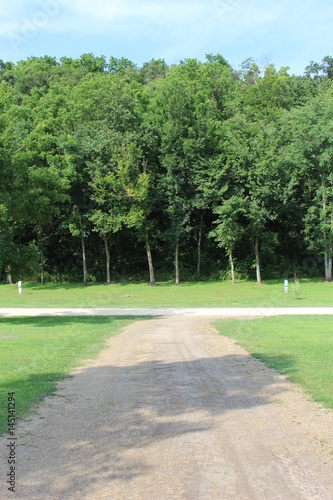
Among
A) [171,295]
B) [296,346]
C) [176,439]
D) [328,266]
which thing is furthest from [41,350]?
[328,266]

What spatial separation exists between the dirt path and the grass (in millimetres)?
391

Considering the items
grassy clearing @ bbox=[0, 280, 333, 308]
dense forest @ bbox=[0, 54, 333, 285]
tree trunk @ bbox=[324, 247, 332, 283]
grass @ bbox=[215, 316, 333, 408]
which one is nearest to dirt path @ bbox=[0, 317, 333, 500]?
grass @ bbox=[215, 316, 333, 408]

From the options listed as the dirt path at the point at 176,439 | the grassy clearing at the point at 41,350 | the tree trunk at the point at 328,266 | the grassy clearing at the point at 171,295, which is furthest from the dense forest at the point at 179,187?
the dirt path at the point at 176,439

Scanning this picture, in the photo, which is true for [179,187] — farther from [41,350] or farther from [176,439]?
[176,439]

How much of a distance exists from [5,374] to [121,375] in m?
2.09

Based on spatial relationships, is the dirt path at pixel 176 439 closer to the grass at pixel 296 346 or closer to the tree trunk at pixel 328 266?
the grass at pixel 296 346

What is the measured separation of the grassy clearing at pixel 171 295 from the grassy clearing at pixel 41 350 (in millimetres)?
9335

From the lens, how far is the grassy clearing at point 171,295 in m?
28.6

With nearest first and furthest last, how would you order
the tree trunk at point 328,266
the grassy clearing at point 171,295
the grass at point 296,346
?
the grass at point 296,346 < the grassy clearing at point 171,295 < the tree trunk at point 328,266

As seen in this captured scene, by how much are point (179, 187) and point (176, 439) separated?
38.7 m

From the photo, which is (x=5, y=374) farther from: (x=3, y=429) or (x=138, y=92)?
(x=138, y=92)

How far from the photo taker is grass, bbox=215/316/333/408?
803cm

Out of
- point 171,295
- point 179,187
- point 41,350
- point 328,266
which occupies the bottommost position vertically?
point 171,295

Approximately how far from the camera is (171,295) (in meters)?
35.4
